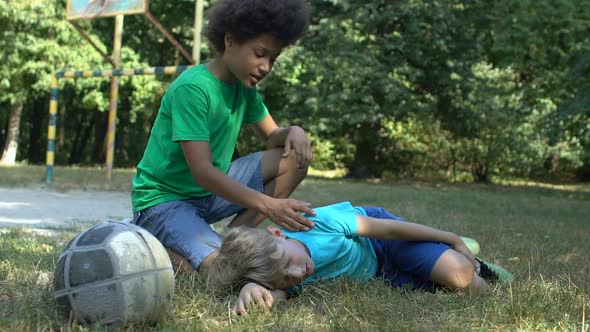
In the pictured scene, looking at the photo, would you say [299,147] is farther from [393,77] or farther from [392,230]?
[393,77]

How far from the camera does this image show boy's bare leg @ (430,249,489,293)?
143 inches

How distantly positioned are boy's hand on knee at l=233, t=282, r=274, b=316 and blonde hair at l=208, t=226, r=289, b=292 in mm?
85

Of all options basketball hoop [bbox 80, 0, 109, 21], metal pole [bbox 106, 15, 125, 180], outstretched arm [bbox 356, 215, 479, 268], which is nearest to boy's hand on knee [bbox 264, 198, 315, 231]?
outstretched arm [bbox 356, 215, 479, 268]

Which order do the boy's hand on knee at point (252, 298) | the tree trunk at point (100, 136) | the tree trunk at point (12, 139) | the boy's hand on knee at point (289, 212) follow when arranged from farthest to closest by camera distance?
1. the tree trunk at point (100, 136)
2. the tree trunk at point (12, 139)
3. the boy's hand on knee at point (289, 212)
4. the boy's hand on knee at point (252, 298)

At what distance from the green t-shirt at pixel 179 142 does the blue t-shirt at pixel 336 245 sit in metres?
0.75

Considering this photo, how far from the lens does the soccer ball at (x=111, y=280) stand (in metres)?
2.74

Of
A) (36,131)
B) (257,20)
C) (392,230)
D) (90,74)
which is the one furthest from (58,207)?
(36,131)

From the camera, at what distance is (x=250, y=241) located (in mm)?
3277

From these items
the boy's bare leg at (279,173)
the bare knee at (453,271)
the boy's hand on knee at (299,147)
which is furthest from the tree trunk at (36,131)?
the bare knee at (453,271)

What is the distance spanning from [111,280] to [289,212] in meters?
1.00

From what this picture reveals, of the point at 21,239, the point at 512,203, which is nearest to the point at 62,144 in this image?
the point at 512,203

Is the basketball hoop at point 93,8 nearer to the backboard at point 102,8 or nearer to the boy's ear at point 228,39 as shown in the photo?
the backboard at point 102,8

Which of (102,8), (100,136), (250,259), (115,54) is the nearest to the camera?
(250,259)

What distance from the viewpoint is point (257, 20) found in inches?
151
